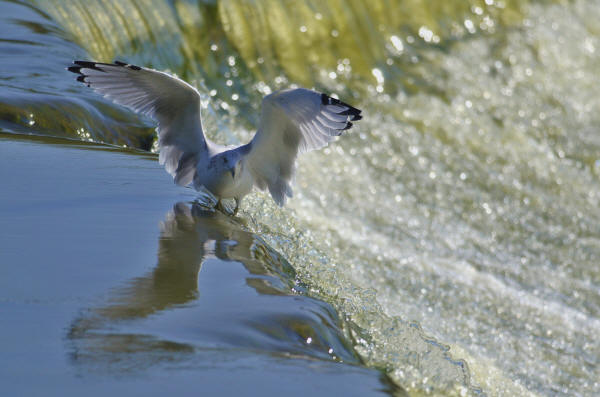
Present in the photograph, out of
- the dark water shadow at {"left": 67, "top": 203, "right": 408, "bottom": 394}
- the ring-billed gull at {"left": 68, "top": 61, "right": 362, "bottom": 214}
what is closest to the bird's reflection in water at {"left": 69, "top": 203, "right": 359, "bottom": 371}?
→ the dark water shadow at {"left": 67, "top": 203, "right": 408, "bottom": 394}

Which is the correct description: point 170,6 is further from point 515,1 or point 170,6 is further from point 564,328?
point 515,1

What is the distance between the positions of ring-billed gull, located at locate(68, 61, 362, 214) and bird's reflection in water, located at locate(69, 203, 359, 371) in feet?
2.58

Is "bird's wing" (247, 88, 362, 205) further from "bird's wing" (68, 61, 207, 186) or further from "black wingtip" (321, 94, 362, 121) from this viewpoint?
"bird's wing" (68, 61, 207, 186)

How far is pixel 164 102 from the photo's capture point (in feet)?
15.3

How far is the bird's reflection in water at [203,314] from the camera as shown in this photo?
2.61 m

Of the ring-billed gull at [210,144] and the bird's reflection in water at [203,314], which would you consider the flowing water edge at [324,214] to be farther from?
the ring-billed gull at [210,144]

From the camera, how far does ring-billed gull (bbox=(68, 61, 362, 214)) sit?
4168mm

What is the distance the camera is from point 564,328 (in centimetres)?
624

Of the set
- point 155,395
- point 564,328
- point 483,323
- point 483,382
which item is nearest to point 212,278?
point 155,395

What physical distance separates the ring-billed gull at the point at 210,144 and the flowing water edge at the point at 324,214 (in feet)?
0.57

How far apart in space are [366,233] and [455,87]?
355 centimetres

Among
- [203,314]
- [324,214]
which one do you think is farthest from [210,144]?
[324,214]

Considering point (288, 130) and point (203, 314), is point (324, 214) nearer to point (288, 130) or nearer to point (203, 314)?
point (288, 130)

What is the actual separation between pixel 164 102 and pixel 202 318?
80.4 inches
